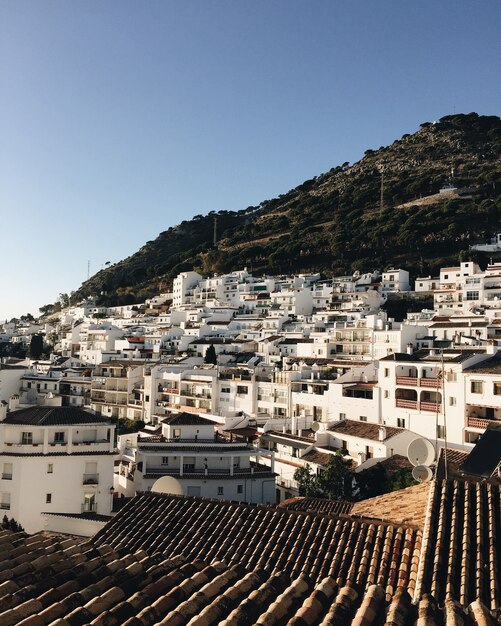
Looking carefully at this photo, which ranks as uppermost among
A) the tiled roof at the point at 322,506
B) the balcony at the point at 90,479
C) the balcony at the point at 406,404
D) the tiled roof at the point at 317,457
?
the balcony at the point at 406,404

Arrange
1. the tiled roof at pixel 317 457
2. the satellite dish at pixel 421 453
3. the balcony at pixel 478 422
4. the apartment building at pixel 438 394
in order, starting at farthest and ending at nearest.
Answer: the tiled roof at pixel 317 457 → the apartment building at pixel 438 394 → the balcony at pixel 478 422 → the satellite dish at pixel 421 453

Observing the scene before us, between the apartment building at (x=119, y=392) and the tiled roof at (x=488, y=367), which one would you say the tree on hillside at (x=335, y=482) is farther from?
the apartment building at (x=119, y=392)

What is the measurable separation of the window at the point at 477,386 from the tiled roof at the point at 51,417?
2127 centimetres

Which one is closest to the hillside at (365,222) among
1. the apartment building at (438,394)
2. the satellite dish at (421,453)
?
the apartment building at (438,394)

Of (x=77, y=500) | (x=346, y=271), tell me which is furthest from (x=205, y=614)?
(x=346, y=271)

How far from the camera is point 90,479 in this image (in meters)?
26.1

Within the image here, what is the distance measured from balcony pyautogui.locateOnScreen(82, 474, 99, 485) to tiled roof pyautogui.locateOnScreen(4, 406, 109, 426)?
2.56 meters

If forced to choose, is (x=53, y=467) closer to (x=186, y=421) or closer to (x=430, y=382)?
(x=186, y=421)

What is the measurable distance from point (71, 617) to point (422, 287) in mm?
88221

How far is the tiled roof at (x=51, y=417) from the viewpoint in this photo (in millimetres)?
26781

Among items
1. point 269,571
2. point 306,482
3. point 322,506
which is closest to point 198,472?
point 306,482

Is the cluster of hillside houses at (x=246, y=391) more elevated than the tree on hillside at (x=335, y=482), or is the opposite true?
the cluster of hillside houses at (x=246, y=391)

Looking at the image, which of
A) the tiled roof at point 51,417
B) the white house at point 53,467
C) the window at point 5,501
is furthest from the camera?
the tiled roof at point 51,417

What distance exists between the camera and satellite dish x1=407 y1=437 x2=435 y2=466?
1388 cm
